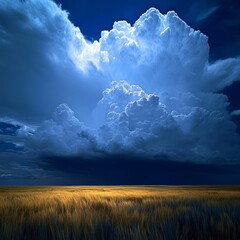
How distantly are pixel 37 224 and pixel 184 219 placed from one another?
2.54 meters

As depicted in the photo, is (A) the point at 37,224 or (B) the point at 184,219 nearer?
(A) the point at 37,224

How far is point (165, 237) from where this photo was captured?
3.30m

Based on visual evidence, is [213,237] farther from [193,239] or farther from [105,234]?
[105,234]

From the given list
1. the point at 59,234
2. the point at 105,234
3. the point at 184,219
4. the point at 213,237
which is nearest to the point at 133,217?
the point at 184,219

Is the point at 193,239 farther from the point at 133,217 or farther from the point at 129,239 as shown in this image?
the point at 133,217

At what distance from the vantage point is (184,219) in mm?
5098

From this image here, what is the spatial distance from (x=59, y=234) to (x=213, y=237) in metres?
1.94

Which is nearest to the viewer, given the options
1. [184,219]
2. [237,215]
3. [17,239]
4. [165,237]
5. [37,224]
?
[165,237]

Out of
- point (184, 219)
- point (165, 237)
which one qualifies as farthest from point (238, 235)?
point (184, 219)

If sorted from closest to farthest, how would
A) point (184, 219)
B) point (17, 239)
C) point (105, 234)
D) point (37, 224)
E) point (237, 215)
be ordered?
point (17, 239), point (105, 234), point (37, 224), point (184, 219), point (237, 215)

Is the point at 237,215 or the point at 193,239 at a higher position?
the point at 237,215

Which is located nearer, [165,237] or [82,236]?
[165,237]

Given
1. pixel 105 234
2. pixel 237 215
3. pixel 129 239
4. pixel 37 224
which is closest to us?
pixel 129 239

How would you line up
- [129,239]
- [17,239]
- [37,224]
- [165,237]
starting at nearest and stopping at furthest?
[129,239]
[165,237]
[17,239]
[37,224]
